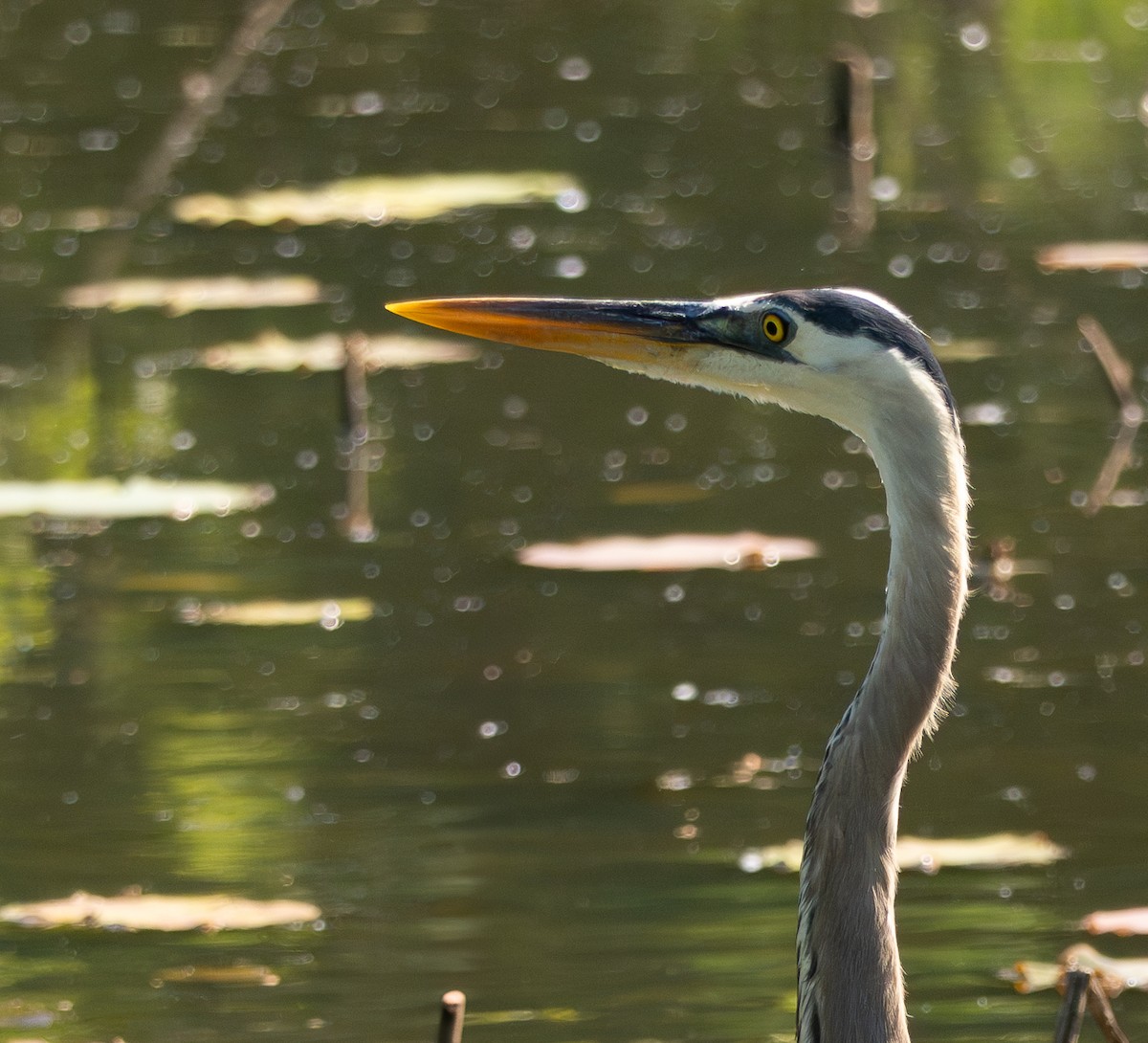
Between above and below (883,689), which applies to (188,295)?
above

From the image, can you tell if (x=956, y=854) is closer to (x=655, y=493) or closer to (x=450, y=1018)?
(x=450, y=1018)

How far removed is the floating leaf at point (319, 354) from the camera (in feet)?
27.7

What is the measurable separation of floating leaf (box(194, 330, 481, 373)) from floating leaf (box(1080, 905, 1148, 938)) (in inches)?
169

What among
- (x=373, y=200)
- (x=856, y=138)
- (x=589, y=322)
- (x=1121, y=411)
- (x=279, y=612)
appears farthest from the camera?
(x=856, y=138)

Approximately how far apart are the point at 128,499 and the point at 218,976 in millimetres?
2810

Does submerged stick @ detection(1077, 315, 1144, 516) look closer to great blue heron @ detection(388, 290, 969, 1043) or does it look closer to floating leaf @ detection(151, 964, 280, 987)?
floating leaf @ detection(151, 964, 280, 987)

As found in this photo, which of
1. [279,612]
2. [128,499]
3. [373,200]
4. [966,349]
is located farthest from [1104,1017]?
[373,200]

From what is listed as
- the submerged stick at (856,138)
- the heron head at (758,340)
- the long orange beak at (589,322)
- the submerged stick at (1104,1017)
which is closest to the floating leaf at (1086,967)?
the submerged stick at (1104,1017)

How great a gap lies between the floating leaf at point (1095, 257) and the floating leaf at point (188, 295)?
3007 mm

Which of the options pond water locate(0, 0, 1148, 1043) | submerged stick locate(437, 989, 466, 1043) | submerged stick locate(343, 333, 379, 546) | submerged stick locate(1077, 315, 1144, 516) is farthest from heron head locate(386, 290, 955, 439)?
submerged stick locate(1077, 315, 1144, 516)

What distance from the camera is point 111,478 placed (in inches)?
298

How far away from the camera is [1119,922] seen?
4648mm

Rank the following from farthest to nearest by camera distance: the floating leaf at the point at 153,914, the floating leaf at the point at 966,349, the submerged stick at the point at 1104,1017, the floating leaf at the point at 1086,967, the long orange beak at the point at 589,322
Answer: the floating leaf at the point at 966,349, the floating leaf at the point at 153,914, the floating leaf at the point at 1086,967, the long orange beak at the point at 589,322, the submerged stick at the point at 1104,1017

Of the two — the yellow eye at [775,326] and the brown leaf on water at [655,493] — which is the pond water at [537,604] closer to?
the brown leaf on water at [655,493]
